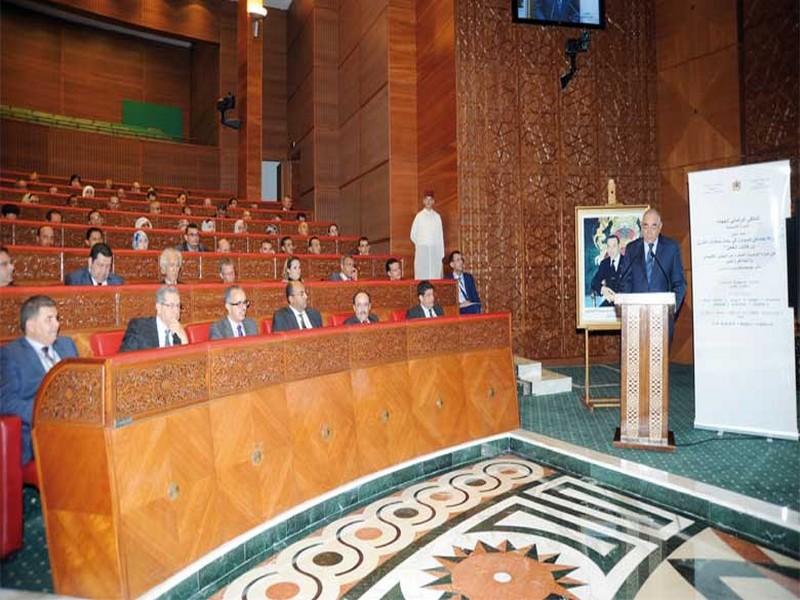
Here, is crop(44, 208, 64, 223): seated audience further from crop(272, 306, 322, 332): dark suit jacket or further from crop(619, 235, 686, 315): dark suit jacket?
crop(619, 235, 686, 315): dark suit jacket

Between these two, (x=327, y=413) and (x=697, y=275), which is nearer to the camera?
(x=327, y=413)

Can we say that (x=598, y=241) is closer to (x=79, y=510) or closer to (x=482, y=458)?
(x=482, y=458)

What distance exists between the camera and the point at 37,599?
142 cm

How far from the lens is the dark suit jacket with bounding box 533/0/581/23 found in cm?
551

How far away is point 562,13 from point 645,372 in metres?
4.41

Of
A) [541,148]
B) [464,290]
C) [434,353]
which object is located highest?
[541,148]

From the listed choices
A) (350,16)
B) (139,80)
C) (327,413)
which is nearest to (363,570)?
(327,413)

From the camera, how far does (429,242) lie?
5.52 meters

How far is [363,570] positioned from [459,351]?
4.78 feet

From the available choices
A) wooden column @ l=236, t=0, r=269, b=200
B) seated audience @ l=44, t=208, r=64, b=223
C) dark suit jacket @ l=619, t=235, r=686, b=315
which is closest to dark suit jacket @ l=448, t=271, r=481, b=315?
dark suit jacket @ l=619, t=235, r=686, b=315

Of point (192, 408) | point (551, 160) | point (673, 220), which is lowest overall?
point (192, 408)

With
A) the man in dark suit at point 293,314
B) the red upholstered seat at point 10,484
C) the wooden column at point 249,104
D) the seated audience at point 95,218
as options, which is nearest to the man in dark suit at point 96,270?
the man in dark suit at point 293,314

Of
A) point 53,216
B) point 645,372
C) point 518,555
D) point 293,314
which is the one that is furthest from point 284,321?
point 53,216

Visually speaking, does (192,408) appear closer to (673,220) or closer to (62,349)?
(62,349)
